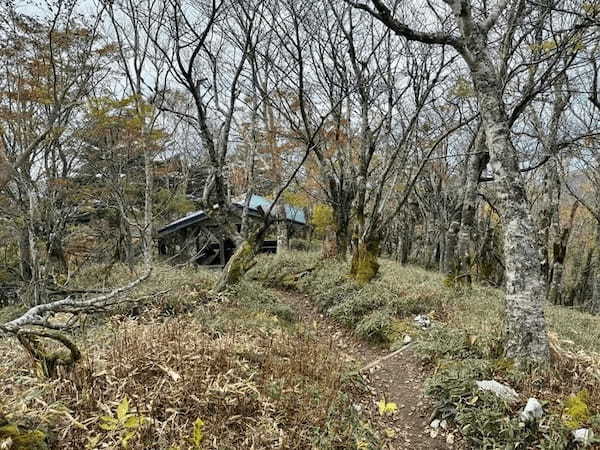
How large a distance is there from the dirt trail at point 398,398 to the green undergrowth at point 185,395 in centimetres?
25

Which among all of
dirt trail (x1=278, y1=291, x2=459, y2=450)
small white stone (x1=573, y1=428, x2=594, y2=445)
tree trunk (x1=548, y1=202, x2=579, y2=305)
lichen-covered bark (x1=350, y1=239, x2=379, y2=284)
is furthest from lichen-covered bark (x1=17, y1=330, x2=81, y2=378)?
tree trunk (x1=548, y1=202, x2=579, y2=305)

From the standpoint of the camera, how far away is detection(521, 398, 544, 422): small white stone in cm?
278

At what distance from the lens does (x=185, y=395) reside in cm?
280

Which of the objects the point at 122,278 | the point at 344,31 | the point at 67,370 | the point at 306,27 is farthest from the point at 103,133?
the point at 67,370

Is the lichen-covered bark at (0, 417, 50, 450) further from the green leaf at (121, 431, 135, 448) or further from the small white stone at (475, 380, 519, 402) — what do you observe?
the small white stone at (475, 380, 519, 402)

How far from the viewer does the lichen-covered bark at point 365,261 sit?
788 centimetres

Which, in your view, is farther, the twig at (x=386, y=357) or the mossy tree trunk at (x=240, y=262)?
the mossy tree trunk at (x=240, y=262)

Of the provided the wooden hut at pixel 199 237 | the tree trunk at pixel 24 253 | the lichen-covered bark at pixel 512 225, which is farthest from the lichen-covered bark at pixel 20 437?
the wooden hut at pixel 199 237

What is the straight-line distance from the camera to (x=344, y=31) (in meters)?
8.73

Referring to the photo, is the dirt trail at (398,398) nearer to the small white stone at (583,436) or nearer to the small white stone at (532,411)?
the small white stone at (532,411)

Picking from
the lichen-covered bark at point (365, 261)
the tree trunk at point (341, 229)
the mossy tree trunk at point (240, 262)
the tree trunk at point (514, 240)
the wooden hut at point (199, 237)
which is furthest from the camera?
the wooden hut at point (199, 237)

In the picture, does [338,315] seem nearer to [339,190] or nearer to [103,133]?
[339,190]

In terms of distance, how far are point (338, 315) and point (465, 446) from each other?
12.8ft

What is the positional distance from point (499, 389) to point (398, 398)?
1137mm
